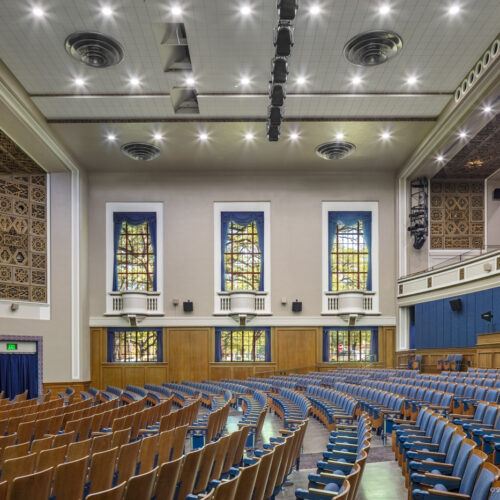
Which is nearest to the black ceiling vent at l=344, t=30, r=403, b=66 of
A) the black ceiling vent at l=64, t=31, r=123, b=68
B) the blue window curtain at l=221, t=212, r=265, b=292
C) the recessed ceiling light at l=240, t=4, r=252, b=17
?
the recessed ceiling light at l=240, t=4, r=252, b=17

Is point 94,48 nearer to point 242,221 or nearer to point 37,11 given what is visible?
point 37,11

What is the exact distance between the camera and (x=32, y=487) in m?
1.93

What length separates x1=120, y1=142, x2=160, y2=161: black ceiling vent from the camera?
980 cm

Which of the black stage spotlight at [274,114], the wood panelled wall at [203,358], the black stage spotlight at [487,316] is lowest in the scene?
the wood panelled wall at [203,358]

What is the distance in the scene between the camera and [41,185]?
32.7 ft

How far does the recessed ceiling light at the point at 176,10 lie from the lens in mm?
5963

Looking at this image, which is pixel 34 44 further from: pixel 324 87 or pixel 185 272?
pixel 185 272

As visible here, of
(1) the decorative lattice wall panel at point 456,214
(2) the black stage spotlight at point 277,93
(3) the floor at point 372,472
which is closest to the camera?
(3) the floor at point 372,472

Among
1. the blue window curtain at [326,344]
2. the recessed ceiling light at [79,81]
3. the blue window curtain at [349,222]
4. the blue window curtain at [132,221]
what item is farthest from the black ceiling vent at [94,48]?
the blue window curtain at [326,344]

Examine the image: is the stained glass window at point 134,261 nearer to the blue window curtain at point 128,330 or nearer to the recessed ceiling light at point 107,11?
the blue window curtain at point 128,330

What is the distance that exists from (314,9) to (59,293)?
6873 millimetres

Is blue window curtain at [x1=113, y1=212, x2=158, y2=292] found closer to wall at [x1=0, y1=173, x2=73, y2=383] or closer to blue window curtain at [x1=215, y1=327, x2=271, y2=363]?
A: wall at [x1=0, y1=173, x2=73, y2=383]

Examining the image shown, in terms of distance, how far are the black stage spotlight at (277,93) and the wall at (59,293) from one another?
5.28 metres

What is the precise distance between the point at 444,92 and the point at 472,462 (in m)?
7.03
